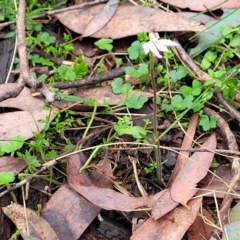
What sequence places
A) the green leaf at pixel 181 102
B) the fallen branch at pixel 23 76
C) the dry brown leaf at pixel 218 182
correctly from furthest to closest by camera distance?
the green leaf at pixel 181 102
the fallen branch at pixel 23 76
the dry brown leaf at pixel 218 182

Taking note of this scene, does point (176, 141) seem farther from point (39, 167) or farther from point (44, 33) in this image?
point (44, 33)

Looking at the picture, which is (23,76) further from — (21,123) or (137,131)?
(137,131)

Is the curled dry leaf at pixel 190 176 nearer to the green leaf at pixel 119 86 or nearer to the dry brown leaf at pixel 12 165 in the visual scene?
the green leaf at pixel 119 86

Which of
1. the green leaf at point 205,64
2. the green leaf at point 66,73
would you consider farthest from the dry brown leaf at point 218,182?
the green leaf at point 66,73

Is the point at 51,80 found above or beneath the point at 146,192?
above

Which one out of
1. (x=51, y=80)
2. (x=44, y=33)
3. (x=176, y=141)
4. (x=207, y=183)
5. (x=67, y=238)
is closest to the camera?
(x=67, y=238)

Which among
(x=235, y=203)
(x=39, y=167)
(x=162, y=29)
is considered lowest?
(x=235, y=203)

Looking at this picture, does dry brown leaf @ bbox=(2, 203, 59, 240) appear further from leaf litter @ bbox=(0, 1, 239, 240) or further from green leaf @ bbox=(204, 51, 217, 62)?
green leaf @ bbox=(204, 51, 217, 62)

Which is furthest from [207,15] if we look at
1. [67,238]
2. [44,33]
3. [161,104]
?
[67,238]
